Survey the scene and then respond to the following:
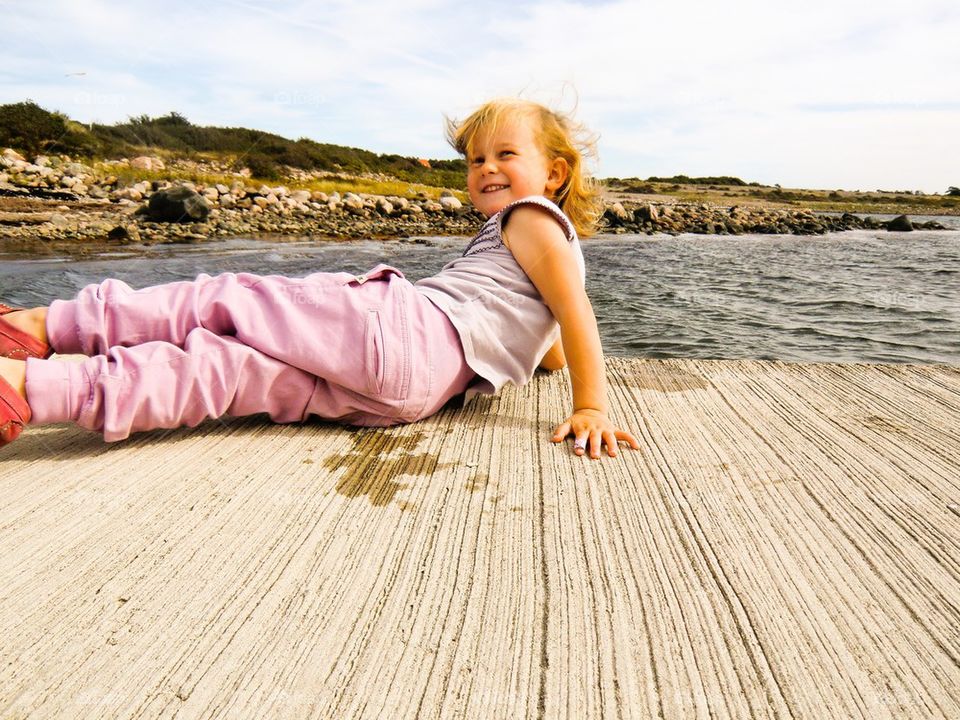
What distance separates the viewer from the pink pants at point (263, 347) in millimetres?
1472

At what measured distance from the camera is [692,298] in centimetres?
678

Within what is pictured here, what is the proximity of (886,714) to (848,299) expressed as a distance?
713cm

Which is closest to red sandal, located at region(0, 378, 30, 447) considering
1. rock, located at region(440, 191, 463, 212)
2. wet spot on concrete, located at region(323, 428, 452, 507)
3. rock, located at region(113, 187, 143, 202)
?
wet spot on concrete, located at region(323, 428, 452, 507)

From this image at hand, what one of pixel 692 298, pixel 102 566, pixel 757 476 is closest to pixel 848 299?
pixel 692 298

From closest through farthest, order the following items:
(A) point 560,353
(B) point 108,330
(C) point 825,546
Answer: (C) point 825,546 < (B) point 108,330 < (A) point 560,353

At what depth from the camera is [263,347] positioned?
1.55 meters

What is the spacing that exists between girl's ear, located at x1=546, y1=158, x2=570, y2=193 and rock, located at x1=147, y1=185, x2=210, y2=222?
12694 millimetres

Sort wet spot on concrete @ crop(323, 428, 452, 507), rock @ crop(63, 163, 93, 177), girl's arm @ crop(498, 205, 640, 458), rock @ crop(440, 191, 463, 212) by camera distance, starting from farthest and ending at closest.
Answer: rock @ crop(440, 191, 463, 212) < rock @ crop(63, 163, 93, 177) < girl's arm @ crop(498, 205, 640, 458) < wet spot on concrete @ crop(323, 428, 452, 507)

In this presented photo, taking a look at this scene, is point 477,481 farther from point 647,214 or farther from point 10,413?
point 647,214

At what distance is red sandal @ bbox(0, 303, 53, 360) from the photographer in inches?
58.6

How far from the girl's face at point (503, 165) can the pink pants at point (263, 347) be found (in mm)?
553

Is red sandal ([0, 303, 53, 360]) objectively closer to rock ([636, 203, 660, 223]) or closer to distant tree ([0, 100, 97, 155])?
rock ([636, 203, 660, 223])

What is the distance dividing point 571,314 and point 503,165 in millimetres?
632

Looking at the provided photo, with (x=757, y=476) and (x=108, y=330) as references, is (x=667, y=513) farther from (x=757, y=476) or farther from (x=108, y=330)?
(x=108, y=330)
